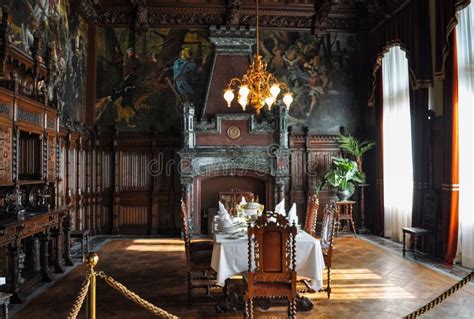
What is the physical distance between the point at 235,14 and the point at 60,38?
15.0 feet

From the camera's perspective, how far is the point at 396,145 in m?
9.57

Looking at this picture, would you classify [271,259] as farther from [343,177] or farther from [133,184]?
[133,184]

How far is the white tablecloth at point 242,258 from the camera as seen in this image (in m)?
4.60

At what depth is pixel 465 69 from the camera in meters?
7.04

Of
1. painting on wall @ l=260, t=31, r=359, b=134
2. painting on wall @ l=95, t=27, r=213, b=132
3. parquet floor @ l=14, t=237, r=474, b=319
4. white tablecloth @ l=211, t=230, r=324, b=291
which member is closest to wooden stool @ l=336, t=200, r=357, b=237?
parquet floor @ l=14, t=237, r=474, b=319

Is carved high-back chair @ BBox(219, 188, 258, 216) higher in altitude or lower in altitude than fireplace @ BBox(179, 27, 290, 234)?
lower

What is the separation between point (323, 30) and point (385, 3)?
205cm

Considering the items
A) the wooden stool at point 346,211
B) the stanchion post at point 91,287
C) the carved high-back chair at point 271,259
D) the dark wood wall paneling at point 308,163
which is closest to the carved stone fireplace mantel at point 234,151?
the dark wood wall paneling at point 308,163

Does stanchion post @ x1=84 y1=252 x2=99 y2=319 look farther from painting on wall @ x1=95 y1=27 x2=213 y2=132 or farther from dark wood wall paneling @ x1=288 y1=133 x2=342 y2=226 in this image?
dark wood wall paneling @ x1=288 y1=133 x2=342 y2=226

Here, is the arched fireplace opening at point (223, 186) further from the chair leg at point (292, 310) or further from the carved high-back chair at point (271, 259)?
the carved high-back chair at point (271, 259)

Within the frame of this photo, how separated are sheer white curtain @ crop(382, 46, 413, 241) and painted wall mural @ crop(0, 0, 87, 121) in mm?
7439

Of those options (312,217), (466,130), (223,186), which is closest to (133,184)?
(223,186)

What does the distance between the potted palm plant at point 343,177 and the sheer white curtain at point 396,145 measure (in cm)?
71

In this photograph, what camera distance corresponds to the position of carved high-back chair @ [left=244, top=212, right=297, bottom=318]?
4082 millimetres
